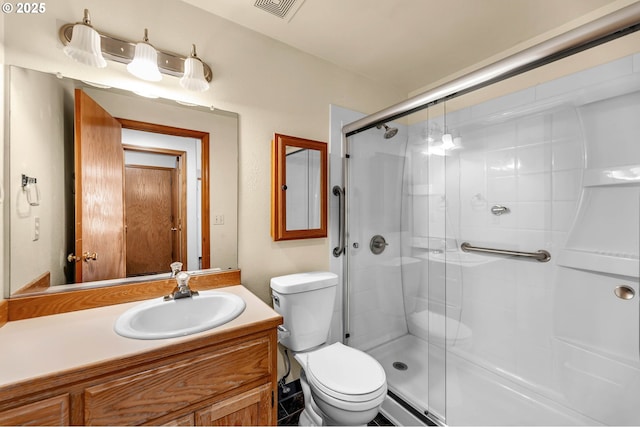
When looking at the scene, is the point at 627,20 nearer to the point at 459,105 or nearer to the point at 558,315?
the point at 459,105

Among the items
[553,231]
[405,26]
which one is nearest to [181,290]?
[405,26]

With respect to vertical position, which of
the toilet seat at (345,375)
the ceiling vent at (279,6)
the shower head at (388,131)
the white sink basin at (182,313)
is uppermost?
the ceiling vent at (279,6)

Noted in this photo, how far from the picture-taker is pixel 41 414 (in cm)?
67

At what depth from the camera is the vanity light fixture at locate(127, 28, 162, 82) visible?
1.17 meters

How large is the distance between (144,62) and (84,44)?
0.67 feet

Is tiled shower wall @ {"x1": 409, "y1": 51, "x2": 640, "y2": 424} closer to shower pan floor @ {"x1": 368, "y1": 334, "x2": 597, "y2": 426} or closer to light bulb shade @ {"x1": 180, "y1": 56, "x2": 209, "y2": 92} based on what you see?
shower pan floor @ {"x1": 368, "y1": 334, "x2": 597, "y2": 426}

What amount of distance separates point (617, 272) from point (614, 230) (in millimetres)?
196

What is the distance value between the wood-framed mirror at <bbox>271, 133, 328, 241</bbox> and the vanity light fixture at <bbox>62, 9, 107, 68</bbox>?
2.86ft

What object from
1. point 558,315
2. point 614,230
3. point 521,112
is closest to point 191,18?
point 521,112

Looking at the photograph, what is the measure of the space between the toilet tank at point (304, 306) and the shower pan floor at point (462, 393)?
2.08 ft

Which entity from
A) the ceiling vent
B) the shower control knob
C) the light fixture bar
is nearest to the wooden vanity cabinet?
the shower control knob

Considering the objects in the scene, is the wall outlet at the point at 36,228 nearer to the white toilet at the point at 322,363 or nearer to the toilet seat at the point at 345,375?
the white toilet at the point at 322,363

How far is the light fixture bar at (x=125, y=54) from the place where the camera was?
3.56 feet

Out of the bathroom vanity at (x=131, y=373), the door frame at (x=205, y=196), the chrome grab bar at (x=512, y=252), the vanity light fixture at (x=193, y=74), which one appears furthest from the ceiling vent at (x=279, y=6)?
the chrome grab bar at (x=512, y=252)
